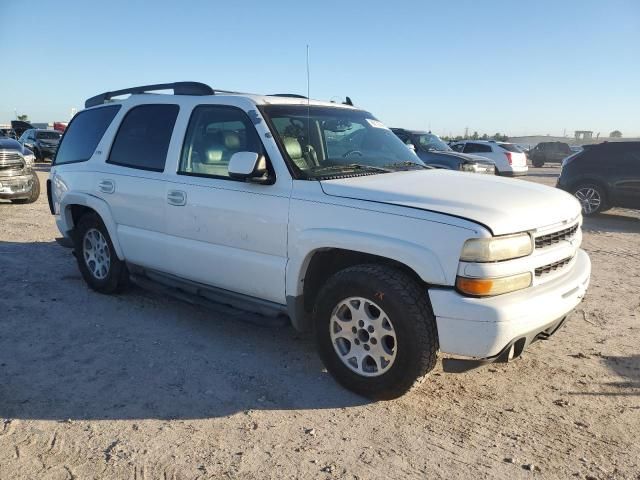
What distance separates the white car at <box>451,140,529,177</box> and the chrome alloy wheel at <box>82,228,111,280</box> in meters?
16.1

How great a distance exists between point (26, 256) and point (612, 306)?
22.9 ft

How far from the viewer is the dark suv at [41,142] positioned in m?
23.2

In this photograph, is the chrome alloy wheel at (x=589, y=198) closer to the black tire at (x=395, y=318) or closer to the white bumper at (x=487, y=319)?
the white bumper at (x=487, y=319)

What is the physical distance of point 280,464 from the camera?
8.99 ft

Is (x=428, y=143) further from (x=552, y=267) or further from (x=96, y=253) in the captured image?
(x=552, y=267)

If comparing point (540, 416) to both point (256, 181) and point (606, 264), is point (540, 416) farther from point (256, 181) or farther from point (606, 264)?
point (606, 264)

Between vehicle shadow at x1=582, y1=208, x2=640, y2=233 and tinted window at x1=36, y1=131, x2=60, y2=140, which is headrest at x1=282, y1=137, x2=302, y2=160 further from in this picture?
tinted window at x1=36, y1=131, x2=60, y2=140

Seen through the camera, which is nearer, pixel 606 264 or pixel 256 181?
pixel 256 181

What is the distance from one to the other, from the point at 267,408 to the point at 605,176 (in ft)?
32.8

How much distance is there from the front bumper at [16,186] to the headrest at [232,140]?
28.2 feet

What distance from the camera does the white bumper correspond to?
2871 millimetres

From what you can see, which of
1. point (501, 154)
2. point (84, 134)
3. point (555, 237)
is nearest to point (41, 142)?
point (501, 154)

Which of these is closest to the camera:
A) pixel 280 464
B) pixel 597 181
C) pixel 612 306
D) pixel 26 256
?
pixel 280 464

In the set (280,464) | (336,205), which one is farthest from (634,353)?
(280,464)
